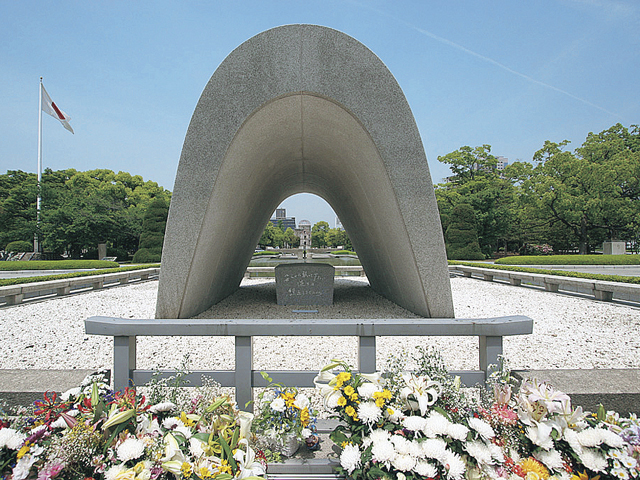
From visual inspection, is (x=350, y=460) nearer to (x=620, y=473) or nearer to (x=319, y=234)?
(x=620, y=473)

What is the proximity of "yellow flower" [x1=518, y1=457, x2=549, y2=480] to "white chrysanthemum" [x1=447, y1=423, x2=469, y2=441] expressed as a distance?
293 mm

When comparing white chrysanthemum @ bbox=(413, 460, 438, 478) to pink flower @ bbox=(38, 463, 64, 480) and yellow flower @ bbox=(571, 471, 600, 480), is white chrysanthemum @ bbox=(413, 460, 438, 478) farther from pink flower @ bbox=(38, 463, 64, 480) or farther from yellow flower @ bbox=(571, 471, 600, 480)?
pink flower @ bbox=(38, 463, 64, 480)

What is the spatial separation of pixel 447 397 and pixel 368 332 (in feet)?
1.99

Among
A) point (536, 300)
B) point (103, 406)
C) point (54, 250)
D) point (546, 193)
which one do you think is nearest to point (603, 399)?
point (103, 406)

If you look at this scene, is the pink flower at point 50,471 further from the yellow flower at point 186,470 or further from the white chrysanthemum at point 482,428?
the white chrysanthemum at point 482,428

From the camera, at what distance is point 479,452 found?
61.7 inches

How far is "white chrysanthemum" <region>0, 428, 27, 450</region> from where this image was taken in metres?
1.59

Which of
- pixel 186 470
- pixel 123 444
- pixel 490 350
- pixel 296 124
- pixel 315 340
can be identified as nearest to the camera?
pixel 186 470

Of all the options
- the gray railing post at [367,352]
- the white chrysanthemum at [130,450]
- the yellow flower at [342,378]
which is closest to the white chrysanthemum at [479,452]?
the yellow flower at [342,378]

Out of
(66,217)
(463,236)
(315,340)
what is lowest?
(315,340)

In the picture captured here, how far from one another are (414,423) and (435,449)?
0.14 m

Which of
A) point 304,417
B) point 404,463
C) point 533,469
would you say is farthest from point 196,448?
point 533,469

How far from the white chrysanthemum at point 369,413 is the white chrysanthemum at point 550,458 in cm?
76

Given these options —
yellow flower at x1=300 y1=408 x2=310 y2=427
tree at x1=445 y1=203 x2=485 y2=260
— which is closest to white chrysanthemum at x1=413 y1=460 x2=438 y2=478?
yellow flower at x1=300 y1=408 x2=310 y2=427
